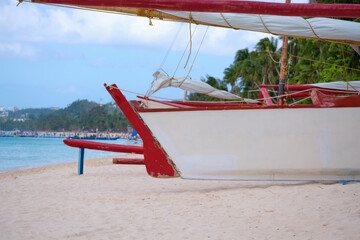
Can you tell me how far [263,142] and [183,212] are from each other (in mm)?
2335

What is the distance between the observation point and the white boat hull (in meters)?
7.22

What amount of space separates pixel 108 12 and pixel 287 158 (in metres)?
4.10

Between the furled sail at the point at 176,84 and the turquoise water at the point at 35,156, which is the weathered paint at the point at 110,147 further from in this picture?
the turquoise water at the point at 35,156

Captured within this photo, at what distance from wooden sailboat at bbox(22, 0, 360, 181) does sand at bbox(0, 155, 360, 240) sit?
1.33 ft

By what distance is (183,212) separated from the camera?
19.2ft

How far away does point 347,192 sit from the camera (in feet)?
20.4

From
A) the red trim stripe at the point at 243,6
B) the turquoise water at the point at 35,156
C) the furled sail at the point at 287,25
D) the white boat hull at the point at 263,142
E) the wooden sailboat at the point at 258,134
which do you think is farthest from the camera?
the turquoise water at the point at 35,156

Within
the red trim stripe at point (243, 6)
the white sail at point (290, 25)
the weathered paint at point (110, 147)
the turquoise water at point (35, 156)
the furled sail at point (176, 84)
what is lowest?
the turquoise water at point (35, 156)

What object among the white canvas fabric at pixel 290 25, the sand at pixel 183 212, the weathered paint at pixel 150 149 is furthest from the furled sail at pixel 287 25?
the sand at pixel 183 212

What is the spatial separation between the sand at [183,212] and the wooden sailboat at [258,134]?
1.33ft

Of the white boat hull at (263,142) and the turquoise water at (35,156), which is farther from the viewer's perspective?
the turquoise water at (35,156)

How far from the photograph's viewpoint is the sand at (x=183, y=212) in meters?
4.64

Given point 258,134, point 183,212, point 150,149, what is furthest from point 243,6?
point 150,149

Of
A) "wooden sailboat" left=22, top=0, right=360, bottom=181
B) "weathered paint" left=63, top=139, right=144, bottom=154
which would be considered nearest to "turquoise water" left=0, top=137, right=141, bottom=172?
"weathered paint" left=63, top=139, right=144, bottom=154
